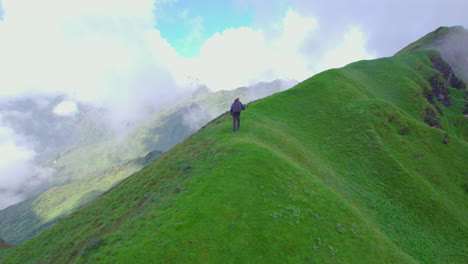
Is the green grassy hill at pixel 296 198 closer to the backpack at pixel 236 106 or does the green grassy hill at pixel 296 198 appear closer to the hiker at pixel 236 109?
the hiker at pixel 236 109

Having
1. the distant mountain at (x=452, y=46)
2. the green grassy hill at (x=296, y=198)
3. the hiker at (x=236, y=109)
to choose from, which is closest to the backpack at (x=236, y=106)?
the hiker at (x=236, y=109)

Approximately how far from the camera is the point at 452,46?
5153 inches

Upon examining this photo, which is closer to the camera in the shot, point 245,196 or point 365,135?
point 245,196

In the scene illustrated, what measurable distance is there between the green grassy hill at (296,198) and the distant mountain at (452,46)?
119676mm

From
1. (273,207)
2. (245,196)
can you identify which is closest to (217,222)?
(245,196)

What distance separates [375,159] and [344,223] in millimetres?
20375

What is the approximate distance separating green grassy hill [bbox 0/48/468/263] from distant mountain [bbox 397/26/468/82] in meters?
120

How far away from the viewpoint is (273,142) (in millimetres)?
29438

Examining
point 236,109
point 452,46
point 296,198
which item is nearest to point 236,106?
point 236,109

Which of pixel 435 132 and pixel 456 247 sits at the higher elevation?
pixel 435 132

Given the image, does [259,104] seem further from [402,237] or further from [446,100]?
[446,100]

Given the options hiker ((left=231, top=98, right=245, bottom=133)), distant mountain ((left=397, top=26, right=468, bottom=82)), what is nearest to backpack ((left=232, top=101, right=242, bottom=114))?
hiker ((left=231, top=98, right=245, bottom=133))

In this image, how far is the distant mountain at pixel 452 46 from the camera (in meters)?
127

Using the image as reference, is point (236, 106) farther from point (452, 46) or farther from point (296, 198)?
point (452, 46)
